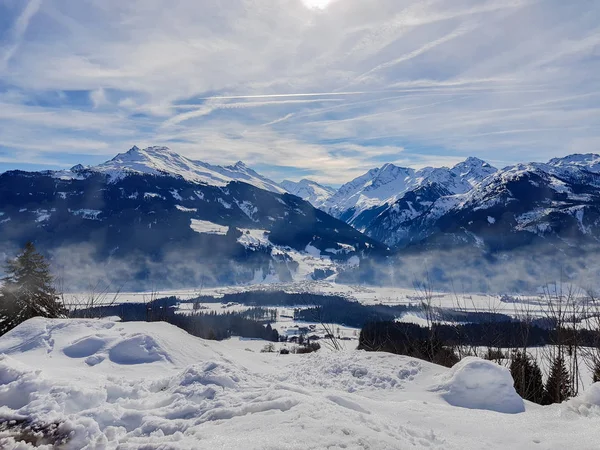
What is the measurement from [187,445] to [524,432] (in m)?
6.58

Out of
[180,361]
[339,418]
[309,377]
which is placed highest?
[339,418]

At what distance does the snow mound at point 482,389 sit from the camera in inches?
423

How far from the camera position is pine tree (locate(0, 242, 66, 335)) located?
86.7 ft

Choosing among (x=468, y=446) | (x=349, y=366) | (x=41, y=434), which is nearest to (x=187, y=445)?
(x=41, y=434)

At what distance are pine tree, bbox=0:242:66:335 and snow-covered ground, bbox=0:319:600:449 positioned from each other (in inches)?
635

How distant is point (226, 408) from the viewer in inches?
293

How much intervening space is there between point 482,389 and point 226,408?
7506mm

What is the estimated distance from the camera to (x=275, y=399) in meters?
7.66

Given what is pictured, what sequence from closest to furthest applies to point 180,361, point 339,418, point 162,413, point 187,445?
1. point 187,445
2. point 339,418
3. point 162,413
4. point 180,361

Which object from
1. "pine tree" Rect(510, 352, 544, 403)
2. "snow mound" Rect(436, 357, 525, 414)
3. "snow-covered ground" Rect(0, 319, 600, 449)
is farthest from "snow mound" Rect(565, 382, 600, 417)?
"pine tree" Rect(510, 352, 544, 403)

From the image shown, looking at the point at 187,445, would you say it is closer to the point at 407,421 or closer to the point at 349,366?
the point at 407,421

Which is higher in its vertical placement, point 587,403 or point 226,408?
point 226,408

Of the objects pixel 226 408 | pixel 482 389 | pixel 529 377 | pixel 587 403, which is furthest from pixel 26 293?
pixel 529 377

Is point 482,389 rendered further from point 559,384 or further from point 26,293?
point 26,293
